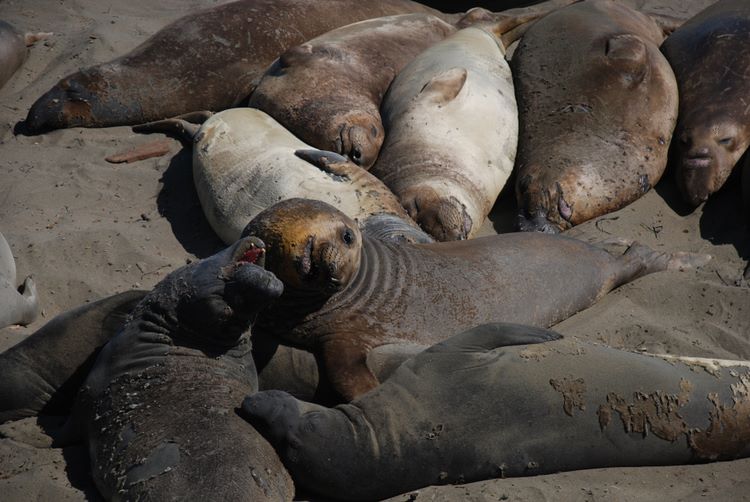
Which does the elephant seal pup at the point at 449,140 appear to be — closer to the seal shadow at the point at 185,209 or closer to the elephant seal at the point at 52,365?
the seal shadow at the point at 185,209

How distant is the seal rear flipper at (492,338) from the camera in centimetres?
421

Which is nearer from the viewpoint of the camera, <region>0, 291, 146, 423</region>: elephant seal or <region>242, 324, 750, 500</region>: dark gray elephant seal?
<region>242, 324, 750, 500</region>: dark gray elephant seal

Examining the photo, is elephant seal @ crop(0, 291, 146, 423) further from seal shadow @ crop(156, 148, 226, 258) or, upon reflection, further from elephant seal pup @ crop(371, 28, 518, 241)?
elephant seal pup @ crop(371, 28, 518, 241)

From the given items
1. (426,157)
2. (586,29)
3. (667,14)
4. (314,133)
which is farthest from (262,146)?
(667,14)

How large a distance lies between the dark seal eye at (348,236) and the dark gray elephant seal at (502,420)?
0.75 m

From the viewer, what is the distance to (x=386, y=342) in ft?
15.3

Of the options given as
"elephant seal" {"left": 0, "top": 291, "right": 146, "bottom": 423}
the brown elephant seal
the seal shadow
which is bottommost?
the seal shadow

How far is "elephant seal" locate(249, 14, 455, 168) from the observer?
21.7 ft

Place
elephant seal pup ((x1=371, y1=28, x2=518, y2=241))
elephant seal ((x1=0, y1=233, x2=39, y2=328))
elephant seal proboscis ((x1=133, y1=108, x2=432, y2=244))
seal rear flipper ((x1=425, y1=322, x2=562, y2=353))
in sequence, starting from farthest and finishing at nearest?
1. elephant seal pup ((x1=371, y1=28, x2=518, y2=241))
2. elephant seal proboscis ((x1=133, y1=108, x2=432, y2=244))
3. elephant seal ((x1=0, y1=233, x2=39, y2=328))
4. seal rear flipper ((x1=425, y1=322, x2=562, y2=353))

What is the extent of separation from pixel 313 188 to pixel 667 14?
4236 mm

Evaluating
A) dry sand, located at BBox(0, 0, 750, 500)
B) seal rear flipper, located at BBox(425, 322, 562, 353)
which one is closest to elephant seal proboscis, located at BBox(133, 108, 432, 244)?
dry sand, located at BBox(0, 0, 750, 500)

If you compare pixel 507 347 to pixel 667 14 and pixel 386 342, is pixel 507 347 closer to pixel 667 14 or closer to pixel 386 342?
pixel 386 342

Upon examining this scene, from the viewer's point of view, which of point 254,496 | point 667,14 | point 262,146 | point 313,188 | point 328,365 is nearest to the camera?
point 254,496

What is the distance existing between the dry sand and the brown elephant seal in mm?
194
